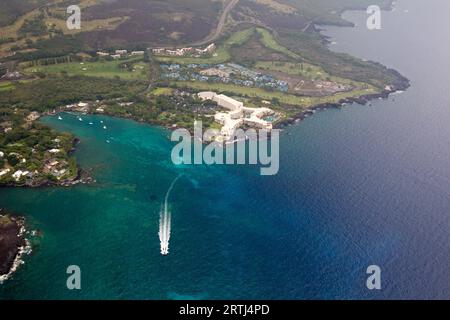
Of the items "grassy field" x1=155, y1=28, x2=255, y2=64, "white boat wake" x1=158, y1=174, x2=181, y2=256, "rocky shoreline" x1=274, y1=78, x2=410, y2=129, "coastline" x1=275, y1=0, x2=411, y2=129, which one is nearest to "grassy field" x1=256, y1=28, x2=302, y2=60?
"grassy field" x1=155, y1=28, x2=255, y2=64

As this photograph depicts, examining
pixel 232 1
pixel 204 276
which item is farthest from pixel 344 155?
pixel 232 1

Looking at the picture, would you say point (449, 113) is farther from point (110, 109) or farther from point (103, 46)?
point (103, 46)

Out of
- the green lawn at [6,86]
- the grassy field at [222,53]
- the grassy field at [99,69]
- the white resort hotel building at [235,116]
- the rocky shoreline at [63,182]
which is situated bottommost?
the rocky shoreline at [63,182]

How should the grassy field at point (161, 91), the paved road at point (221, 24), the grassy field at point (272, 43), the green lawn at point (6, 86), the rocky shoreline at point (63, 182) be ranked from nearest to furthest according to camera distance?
the rocky shoreline at point (63, 182)
the green lawn at point (6, 86)
the grassy field at point (161, 91)
the grassy field at point (272, 43)
the paved road at point (221, 24)

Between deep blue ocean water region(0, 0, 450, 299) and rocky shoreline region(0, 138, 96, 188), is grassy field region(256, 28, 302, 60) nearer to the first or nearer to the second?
deep blue ocean water region(0, 0, 450, 299)

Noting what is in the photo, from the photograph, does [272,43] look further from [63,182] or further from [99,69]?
[63,182]

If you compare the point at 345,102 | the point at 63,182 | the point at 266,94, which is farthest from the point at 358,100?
the point at 63,182

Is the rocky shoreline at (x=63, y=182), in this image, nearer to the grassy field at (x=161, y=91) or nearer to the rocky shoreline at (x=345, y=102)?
the grassy field at (x=161, y=91)

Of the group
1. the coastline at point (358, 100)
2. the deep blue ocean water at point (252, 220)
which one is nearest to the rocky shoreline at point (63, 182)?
the deep blue ocean water at point (252, 220)
